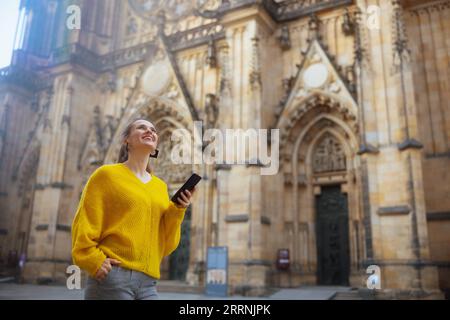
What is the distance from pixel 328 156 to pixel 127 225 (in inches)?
522

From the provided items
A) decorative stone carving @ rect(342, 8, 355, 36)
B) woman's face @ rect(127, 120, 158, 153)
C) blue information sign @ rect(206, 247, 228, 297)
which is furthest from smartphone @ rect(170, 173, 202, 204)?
decorative stone carving @ rect(342, 8, 355, 36)

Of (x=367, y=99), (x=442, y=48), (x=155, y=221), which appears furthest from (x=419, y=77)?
(x=155, y=221)

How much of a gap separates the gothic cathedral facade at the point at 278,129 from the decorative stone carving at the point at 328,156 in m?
0.05

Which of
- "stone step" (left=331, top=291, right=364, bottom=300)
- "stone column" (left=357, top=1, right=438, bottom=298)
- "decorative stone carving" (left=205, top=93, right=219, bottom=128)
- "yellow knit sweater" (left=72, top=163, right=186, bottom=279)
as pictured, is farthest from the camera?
"decorative stone carving" (left=205, top=93, right=219, bottom=128)

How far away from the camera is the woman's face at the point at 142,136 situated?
261 cm

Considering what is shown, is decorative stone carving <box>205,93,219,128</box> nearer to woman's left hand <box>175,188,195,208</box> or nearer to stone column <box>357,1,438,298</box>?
stone column <box>357,1,438,298</box>

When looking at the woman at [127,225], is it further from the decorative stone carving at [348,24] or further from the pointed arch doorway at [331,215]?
the decorative stone carving at [348,24]

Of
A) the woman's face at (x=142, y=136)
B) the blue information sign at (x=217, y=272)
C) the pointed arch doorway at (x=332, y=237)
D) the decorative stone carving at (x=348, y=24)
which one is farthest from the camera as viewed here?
the decorative stone carving at (x=348, y=24)

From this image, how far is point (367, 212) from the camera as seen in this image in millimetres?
11930

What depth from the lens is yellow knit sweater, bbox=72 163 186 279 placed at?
2.23 m

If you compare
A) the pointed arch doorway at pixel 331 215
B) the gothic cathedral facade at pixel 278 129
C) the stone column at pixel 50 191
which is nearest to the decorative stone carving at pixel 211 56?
the gothic cathedral facade at pixel 278 129

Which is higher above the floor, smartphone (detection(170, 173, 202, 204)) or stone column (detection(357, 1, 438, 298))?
stone column (detection(357, 1, 438, 298))

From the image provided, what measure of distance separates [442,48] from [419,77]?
1129mm

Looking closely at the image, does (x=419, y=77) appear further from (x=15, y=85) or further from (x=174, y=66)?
(x=15, y=85)
